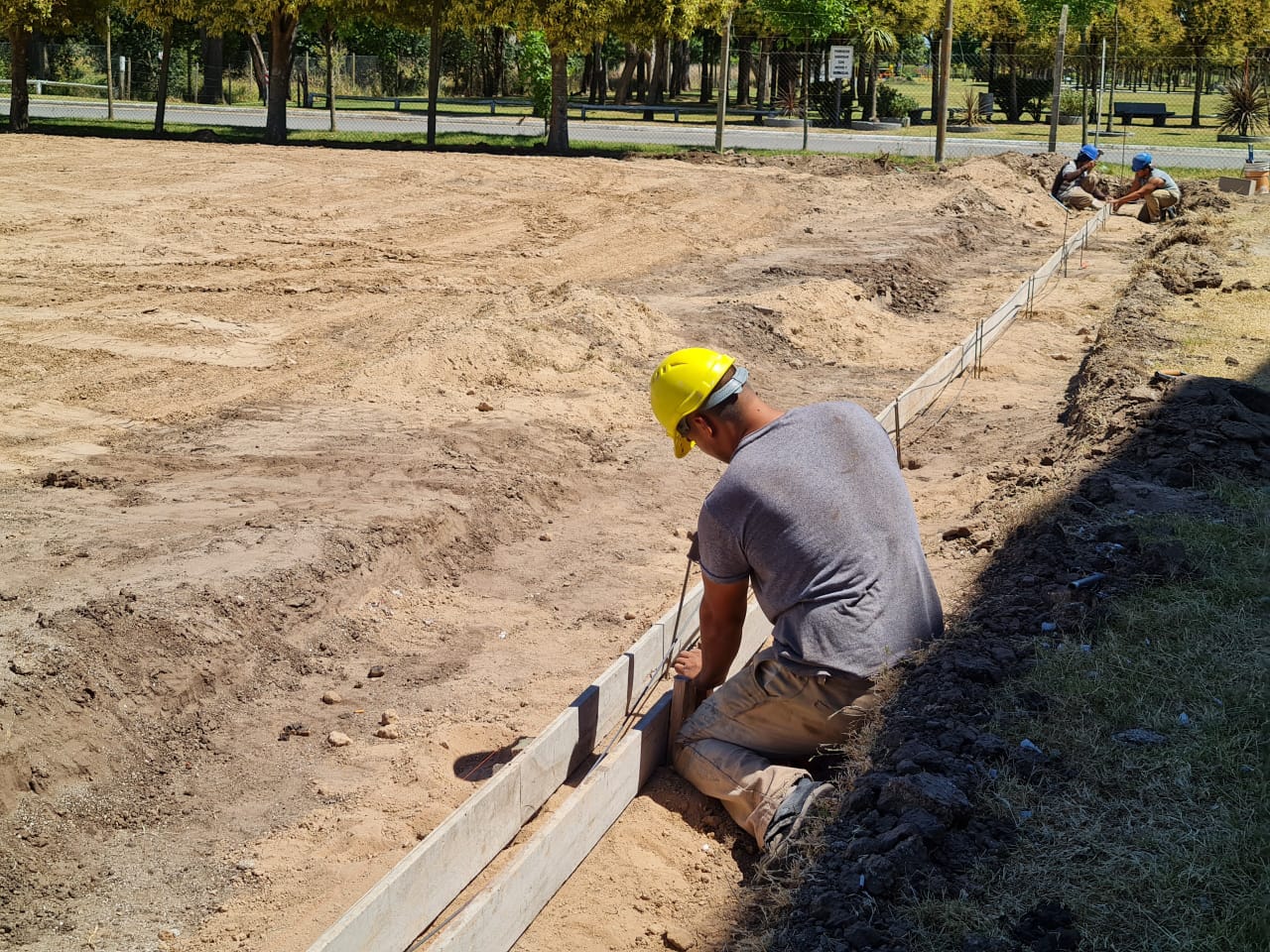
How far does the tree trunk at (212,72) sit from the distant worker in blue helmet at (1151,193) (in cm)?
3059

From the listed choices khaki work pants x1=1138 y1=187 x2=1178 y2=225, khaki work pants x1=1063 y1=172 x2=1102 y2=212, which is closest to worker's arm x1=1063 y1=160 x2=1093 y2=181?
khaki work pants x1=1063 y1=172 x2=1102 y2=212

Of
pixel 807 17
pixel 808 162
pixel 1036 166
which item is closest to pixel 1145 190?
pixel 1036 166

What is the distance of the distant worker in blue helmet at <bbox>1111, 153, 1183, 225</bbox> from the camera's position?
65.6ft

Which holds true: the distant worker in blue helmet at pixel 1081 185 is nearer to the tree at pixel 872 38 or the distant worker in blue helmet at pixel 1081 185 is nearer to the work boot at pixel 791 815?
the tree at pixel 872 38

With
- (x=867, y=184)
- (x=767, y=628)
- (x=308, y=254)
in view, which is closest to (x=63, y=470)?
(x=767, y=628)

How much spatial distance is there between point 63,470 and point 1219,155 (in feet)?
93.3

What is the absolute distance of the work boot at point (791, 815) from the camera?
12.8 feet

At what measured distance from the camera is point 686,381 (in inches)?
159

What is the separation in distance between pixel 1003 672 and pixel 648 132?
29.7 metres

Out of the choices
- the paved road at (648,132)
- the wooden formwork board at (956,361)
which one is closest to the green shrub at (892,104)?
the paved road at (648,132)

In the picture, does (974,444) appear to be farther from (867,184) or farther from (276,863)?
(867,184)

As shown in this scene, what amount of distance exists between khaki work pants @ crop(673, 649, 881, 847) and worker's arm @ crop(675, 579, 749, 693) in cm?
7

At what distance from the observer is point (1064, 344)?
485 inches

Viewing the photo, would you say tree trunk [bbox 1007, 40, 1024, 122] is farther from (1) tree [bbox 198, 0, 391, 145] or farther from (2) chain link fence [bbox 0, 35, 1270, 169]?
(1) tree [bbox 198, 0, 391, 145]
